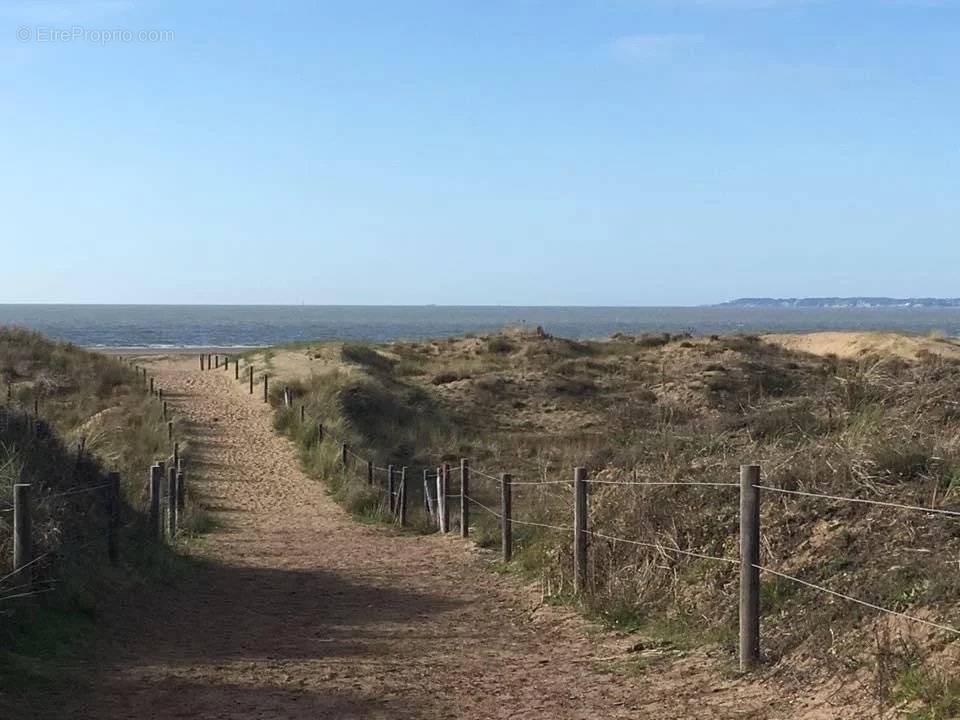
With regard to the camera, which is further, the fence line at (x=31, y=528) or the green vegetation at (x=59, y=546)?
the fence line at (x=31, y=528)

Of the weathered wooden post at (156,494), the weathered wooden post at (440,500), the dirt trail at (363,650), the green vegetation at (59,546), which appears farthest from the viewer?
the weathered wooden post at (440,500)

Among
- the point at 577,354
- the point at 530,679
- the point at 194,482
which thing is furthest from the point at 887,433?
the point at 577,354

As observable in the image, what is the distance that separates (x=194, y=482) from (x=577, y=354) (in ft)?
92.5

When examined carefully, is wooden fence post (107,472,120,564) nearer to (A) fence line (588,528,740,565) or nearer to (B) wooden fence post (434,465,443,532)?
(A) fence line (588,528,740,565)

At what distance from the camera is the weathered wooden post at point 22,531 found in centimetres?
1054

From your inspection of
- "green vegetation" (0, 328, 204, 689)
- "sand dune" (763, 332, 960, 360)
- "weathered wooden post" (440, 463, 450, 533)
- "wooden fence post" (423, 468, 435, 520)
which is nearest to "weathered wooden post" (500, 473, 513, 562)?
"green vegetation" (0, 328, 204, 689)

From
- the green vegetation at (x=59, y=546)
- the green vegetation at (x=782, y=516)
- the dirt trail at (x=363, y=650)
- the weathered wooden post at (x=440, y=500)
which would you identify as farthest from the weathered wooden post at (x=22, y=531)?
the weathered wooden post at (x=440, y=500)

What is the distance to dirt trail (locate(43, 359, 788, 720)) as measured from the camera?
29.0 ft

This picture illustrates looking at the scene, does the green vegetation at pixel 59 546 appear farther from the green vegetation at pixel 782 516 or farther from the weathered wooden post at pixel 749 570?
the weathered wooden post at pixel 749 570

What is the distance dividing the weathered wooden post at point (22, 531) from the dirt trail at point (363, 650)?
1023mm

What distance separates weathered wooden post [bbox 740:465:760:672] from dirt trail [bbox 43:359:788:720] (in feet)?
1.17

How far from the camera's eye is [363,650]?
11078 millimetres

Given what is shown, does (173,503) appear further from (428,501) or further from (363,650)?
(363,650)

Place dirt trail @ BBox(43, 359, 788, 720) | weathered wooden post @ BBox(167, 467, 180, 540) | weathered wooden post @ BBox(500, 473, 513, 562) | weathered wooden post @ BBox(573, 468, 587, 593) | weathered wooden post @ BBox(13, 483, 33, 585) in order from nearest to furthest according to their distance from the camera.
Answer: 1. dirt trail @ BBox(43, 359, 788, 720)
2. weathered wooden post @ BBox(13, 483, 33, 585)
3. weathered wooden post @ BBox(573, 468, 587, 593)
4. weathered wooden post @ BBox(500, 473, 513, 562)
5. weathered wooden post @ BBox(167, 467, 180, 540)
